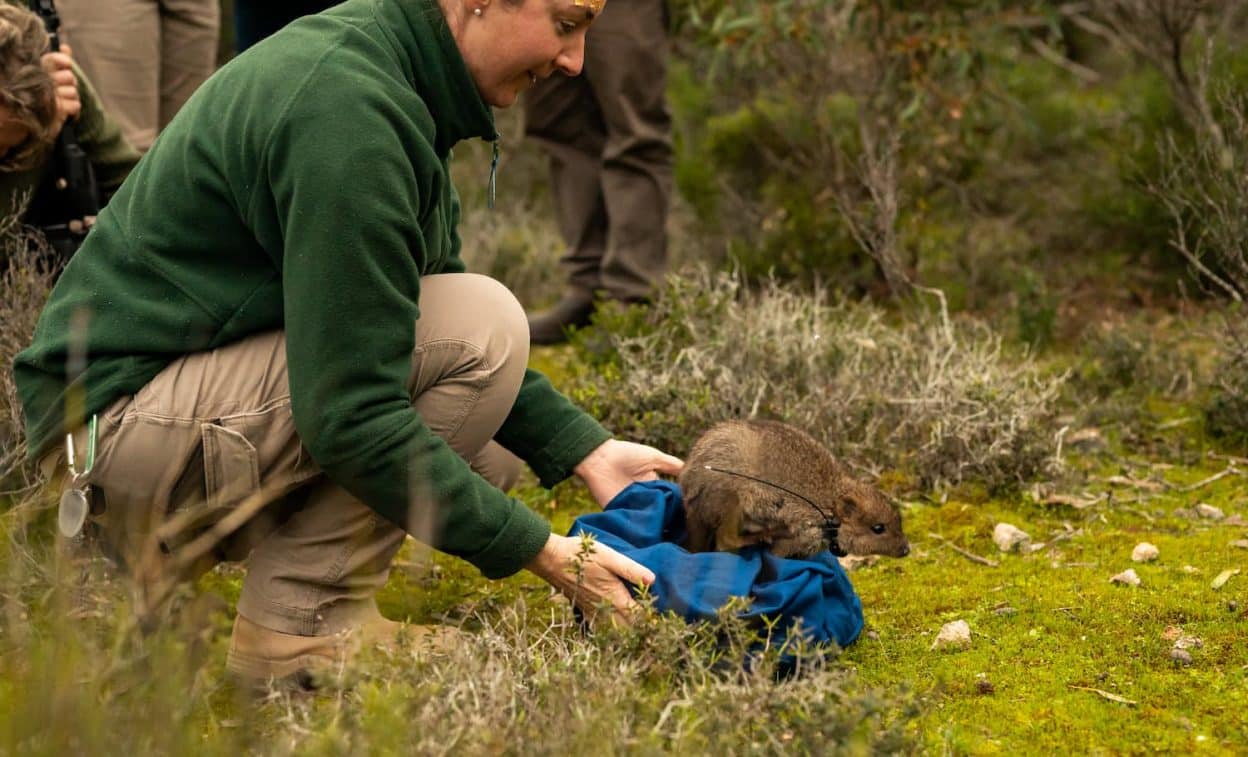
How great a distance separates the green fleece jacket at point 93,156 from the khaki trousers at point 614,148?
7.55 ft

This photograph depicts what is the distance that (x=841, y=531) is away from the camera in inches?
159

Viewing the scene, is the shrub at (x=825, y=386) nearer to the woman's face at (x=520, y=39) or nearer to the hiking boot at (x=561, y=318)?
the hiking boot at (x=561, y=318)

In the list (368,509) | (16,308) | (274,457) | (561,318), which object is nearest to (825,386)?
(561,318)

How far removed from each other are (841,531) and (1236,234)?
1999 millimetres

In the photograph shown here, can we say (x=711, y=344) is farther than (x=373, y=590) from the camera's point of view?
Yes

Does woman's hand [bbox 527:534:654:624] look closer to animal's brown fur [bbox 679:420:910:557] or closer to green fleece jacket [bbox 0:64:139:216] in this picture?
animal's brown fur [bbox 679:420:910:557]

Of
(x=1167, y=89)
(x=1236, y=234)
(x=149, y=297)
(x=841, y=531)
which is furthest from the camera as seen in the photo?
(x=1167, y=89)

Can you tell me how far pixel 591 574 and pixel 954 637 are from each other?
A: 1.01 metres

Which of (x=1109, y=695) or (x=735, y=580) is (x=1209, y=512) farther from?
(x=735, y=580)

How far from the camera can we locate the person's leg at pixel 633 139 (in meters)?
6.24

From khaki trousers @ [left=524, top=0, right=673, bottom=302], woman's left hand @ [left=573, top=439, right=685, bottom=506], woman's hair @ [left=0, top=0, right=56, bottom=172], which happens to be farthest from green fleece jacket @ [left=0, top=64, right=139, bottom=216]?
khaki trousers @ [left=524, top=0, right=673, bottom=302]

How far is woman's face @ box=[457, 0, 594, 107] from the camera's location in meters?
2.97

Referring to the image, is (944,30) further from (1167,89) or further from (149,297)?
(149,297)

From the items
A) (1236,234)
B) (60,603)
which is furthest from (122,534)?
(1236,234)
